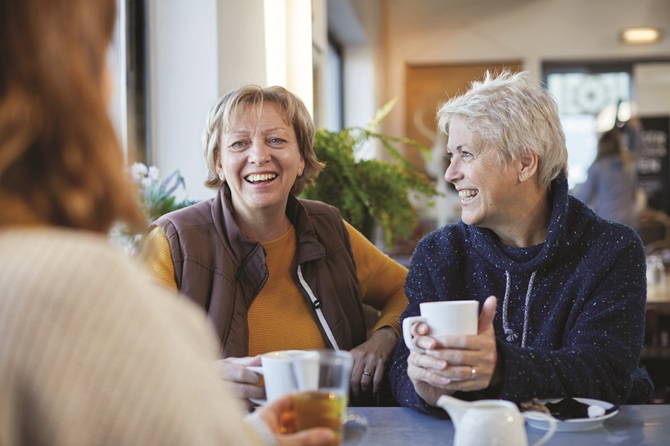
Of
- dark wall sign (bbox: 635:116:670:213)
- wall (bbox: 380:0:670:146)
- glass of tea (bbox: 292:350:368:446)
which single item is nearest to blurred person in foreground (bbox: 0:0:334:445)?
glass of tea (bbox: 292:350:368:446)

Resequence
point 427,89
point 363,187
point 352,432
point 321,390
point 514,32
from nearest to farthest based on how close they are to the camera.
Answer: point 321,390
point 352,432
point 363,187
point 514,32
point 427,89

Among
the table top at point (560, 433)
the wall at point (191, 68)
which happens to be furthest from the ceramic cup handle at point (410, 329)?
the wall at point (191, 68)

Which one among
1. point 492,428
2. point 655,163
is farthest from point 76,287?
point 655,163

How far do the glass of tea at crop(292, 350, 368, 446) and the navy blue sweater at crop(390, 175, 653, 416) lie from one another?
61 centimetres

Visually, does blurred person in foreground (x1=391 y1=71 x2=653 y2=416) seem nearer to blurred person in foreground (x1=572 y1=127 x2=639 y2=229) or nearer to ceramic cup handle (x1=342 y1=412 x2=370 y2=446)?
ceramic cup handle (x1=342 y1=412 x2=370 y2=446)

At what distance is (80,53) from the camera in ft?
2.04

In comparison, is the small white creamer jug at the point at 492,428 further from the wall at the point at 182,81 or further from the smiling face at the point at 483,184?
the wall at the point at 182,81

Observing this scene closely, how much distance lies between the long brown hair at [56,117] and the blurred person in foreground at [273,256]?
1.26 meters

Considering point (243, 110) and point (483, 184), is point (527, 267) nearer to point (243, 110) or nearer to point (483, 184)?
point (483, 184)

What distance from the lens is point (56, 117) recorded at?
617mm

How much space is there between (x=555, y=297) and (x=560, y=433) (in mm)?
472

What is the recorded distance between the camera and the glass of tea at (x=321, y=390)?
89 centimetres

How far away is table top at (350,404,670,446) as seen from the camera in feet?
4.22

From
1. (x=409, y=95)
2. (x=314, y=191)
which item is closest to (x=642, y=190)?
(x=409, y=95)
